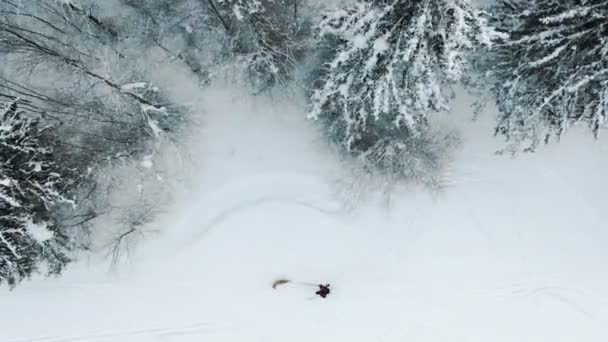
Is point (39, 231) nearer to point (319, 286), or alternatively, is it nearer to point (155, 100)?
point (155, 100)

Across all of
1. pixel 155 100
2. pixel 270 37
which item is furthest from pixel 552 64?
pixel 155 100

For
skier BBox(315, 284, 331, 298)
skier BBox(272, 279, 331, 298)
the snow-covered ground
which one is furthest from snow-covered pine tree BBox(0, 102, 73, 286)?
skier BBox(315, 284, 331, 298)

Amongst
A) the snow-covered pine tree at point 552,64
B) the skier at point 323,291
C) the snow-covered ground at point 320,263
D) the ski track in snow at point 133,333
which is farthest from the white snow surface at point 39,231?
the snow-covered pine tree at point 552,64

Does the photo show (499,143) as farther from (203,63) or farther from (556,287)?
(203,63)

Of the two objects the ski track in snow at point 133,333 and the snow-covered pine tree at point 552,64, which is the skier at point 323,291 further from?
the snow-covered pine tree at point 552,64

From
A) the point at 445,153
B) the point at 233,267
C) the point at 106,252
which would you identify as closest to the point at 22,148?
the point at 106,252

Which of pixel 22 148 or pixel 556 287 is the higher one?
pixel 22 148

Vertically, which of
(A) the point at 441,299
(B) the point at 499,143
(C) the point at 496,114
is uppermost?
(C) the point at 496,114
